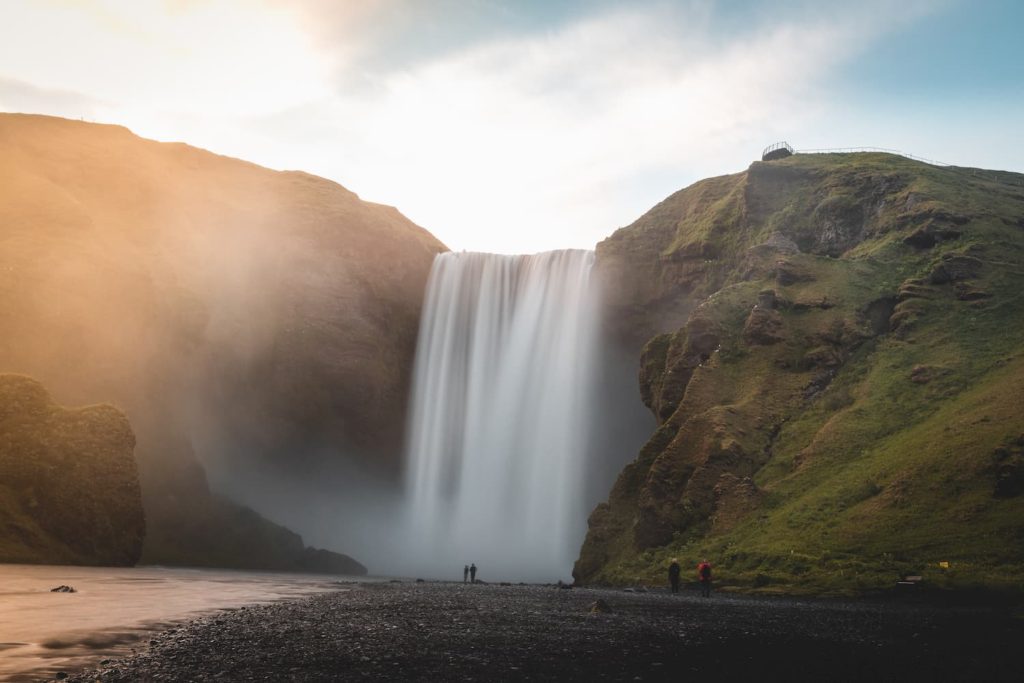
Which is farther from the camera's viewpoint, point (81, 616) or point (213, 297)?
point (213, 297)

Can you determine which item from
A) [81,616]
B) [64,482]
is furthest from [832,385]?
[64,482]

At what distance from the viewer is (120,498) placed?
53.2m

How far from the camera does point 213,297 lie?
290ft

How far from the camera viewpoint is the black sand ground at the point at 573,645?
40.8 ft

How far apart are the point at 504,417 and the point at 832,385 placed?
39779 millimetres

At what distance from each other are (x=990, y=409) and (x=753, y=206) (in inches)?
1677

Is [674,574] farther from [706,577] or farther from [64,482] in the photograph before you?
[64,482]

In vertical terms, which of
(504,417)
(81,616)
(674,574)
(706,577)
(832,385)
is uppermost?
(504,417)

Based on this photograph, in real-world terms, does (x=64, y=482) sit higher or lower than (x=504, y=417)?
lower

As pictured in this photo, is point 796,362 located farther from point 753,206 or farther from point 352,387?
point 352,387

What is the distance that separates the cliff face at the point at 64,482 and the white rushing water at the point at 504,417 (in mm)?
38723

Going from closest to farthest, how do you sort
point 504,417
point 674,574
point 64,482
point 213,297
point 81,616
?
point 81,616 → point 674,574 → point 64,482 → point 504,417 → point 213,297

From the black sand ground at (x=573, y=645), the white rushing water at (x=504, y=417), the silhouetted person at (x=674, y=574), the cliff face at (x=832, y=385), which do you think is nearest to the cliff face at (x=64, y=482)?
the black sand ground at (x=573, y=645)

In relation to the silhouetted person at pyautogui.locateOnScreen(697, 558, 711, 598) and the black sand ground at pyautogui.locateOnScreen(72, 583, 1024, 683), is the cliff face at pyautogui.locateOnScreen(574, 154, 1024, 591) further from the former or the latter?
the black sand ground at pyautogui.locateOnScreen(72, 583, 1024, 683)
